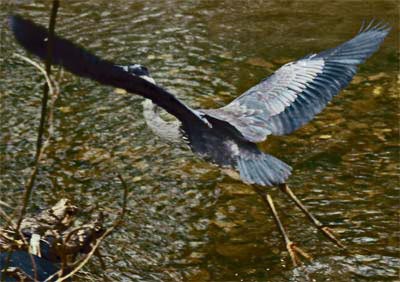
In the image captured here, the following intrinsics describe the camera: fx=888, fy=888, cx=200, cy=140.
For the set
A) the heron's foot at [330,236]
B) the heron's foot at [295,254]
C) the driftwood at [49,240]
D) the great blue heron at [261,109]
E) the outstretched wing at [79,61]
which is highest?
the outstretched wing at [79,61]

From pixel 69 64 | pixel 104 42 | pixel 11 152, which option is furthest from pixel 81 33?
pixel 69 64

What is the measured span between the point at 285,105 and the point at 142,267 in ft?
2.99

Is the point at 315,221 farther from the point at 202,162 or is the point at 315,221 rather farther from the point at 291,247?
the point at 202,162

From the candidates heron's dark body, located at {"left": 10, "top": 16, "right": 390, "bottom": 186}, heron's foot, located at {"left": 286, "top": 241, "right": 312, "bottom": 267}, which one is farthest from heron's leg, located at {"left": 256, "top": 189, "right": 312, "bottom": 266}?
heron's dark body, located at {"left": 10, "top": 16, "right": 390, "bottom": 186}

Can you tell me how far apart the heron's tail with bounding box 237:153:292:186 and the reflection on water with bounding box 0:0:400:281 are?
0.41 m

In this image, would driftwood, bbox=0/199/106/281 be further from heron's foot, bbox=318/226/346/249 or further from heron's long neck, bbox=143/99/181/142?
heron's foot, bbox=318/226/346/249

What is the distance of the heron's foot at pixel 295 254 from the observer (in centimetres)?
343

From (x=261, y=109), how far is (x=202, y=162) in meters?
0.80

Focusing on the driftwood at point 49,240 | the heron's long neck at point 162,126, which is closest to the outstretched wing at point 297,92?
the heron's long neck at point 162,126

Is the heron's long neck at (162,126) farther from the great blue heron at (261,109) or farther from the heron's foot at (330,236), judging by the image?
the heron's foot at (330,236)

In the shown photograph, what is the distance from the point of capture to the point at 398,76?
17.7 ft

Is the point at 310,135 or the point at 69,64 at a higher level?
the point at 69,64

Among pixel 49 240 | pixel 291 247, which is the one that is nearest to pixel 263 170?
pixel 291 247

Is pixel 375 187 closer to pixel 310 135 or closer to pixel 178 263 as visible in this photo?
pixel 310 135
